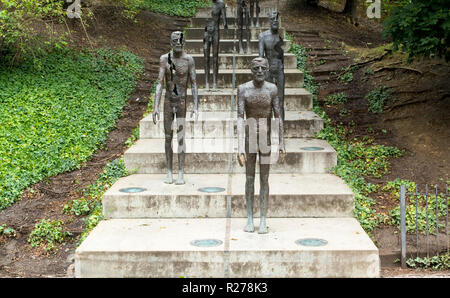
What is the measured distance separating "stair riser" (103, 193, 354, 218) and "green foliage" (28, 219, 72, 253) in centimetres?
82

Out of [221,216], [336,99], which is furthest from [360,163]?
[221,216]

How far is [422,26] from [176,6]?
10911mm

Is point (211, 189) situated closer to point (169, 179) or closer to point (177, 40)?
point (169, 179)

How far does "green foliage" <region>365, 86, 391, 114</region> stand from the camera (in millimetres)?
12281

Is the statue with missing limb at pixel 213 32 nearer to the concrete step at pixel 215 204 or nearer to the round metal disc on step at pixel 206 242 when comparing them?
the concrete step at pixel 215 204

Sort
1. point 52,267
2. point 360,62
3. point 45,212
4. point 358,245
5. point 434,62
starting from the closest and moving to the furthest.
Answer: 1. point 358,245
2. point 52,267
3. point 45,212
4. point 434,62
5. point 360,62

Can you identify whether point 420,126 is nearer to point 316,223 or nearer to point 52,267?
point 316,223

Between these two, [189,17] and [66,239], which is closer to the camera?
[66,239]

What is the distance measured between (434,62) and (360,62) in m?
1.89

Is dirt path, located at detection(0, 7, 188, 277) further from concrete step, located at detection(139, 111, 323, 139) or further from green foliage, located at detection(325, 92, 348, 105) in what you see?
green foliage, located at detection(325, 92, 348, 105)

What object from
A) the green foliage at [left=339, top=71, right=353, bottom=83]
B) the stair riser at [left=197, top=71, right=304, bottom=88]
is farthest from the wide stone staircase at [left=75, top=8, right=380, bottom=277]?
the green foliage at [left=339, top=71, right=353, bottom=83]

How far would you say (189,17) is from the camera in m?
18.4

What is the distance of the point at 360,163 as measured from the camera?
1037cm

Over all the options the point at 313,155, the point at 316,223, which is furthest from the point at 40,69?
the point at 316,223
